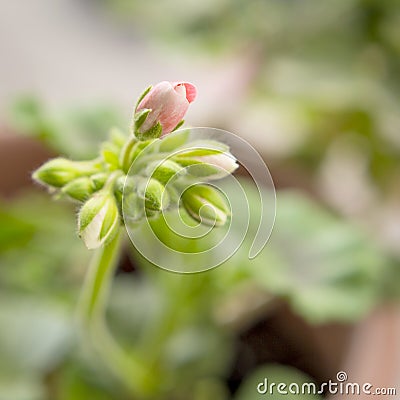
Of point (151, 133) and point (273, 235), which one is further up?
point (273, 235)

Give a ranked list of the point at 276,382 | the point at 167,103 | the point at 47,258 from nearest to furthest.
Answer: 1. the point at 167,103
2. the point at 276,382
3. the point at 47,258

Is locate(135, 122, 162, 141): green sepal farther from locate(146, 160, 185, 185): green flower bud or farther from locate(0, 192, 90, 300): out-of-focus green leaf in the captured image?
locate(0, 192, 90, 300): out-of-focus green leaf

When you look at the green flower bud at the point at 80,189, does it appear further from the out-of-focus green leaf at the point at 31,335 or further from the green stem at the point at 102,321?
the out-of-focus green leaf at the point at 31,335

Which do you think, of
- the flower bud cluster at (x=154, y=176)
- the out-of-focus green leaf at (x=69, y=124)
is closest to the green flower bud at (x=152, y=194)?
the flower bud cluster at (x=154, y=176)

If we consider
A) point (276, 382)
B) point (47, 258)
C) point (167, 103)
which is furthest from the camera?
point (47, 258)

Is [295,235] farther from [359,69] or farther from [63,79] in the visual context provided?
[63,79]

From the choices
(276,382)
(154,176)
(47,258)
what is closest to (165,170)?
(154,176)

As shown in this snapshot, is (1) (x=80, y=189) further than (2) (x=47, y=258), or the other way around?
(2) (x=47, y=258)

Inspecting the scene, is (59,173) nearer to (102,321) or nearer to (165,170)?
(165,170)
